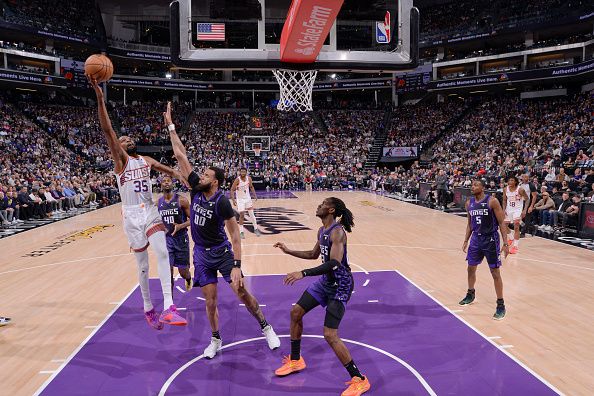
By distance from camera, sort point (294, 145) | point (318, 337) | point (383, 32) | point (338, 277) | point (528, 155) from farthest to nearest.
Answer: point (294, 145) → point (528, 155) → point (383, 32) → point (318, 337) → point (338, 277)

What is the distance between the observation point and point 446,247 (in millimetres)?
10781

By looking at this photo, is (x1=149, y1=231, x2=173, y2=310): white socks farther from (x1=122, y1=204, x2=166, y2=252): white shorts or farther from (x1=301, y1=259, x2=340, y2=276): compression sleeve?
(x1=301, y1=259, x2=340, y2=276): compression sleeve

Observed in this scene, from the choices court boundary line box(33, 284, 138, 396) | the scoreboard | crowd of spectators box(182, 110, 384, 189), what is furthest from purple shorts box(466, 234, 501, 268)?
the scoreboard

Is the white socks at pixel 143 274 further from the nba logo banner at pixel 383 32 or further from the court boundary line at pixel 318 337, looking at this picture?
the nba logo banner at pixel 383 32

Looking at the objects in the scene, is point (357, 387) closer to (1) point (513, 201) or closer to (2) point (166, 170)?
(2) point (166, 170)

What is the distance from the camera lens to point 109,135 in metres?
4.32

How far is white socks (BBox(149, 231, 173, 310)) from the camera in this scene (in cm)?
475

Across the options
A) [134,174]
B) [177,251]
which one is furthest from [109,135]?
[177,251]

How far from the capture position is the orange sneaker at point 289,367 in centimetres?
427

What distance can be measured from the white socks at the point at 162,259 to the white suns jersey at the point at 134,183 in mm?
412

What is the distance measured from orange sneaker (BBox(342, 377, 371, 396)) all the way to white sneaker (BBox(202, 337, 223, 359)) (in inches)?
59.3

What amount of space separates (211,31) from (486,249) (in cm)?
702

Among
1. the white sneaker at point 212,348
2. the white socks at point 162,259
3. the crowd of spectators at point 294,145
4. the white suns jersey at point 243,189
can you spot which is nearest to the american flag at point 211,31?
the white suns jersey at point 243,189

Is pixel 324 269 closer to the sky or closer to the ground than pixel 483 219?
closer to the ground
